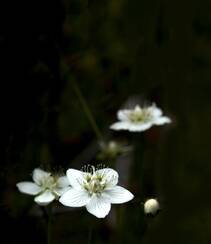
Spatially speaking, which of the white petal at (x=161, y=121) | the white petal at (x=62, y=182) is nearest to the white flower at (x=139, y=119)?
the white petal at (x=161, y=121)

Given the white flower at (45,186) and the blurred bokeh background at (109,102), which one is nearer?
the white flower at (45,186)

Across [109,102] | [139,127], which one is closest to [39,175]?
[139,127]

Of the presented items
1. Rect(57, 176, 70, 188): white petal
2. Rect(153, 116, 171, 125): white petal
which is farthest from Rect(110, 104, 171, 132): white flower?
Rect(57, 176, 70, 188): white petal

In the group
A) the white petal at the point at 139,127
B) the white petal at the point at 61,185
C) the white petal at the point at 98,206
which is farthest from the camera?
the white petal at the point at 139,127

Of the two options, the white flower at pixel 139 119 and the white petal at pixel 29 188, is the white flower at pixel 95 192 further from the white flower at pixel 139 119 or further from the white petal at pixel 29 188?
the white flower at pixel 139 119

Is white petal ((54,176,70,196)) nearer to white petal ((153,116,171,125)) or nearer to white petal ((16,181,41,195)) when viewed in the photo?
white petal ((16,181,41,195))

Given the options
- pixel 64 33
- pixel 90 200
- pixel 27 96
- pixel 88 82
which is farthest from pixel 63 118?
pixel 90 200

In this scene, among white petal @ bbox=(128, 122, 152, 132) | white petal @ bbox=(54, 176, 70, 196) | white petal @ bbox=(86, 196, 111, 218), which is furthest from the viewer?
white petal @ bbox=(128, 122, 152, 132)

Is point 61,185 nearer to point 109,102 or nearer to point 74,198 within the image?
point 74,198
